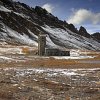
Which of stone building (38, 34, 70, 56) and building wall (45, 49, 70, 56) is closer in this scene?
stone building (38, 34, 70, 56)

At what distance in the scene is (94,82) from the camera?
2678 cm

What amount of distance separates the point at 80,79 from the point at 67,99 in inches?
360

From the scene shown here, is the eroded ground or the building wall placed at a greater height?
the building wall

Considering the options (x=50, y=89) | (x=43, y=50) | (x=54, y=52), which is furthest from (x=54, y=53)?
(x=50, y=89)

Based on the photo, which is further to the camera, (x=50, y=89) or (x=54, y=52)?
(x=54, y=52)

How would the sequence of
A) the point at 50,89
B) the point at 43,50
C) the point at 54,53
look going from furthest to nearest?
the point at 54,53 → the point at 43,50 → the point at 50,89

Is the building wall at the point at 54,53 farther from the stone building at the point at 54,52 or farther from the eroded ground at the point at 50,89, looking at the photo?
the eroded ground at the point at 50,89

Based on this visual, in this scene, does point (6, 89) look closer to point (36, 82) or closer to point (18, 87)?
point (18, 87)

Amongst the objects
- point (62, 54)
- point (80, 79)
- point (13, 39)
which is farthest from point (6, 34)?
point (80, 79)

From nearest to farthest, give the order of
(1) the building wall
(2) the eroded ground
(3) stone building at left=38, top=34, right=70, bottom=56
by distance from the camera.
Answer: (2) the eroded ground, (3) stone building at left=38, top=34, right=70, bottom=56, (1) the building wall

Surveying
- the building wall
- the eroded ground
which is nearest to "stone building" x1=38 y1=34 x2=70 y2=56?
the building wall

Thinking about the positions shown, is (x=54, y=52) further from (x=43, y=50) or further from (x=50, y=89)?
(x=50, y=89)

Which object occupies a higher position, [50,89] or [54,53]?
[54,53]

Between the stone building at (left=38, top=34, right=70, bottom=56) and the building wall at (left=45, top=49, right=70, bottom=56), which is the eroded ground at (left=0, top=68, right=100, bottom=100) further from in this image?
the building wall at (left=45, top=49, right=70, bottom=56)
